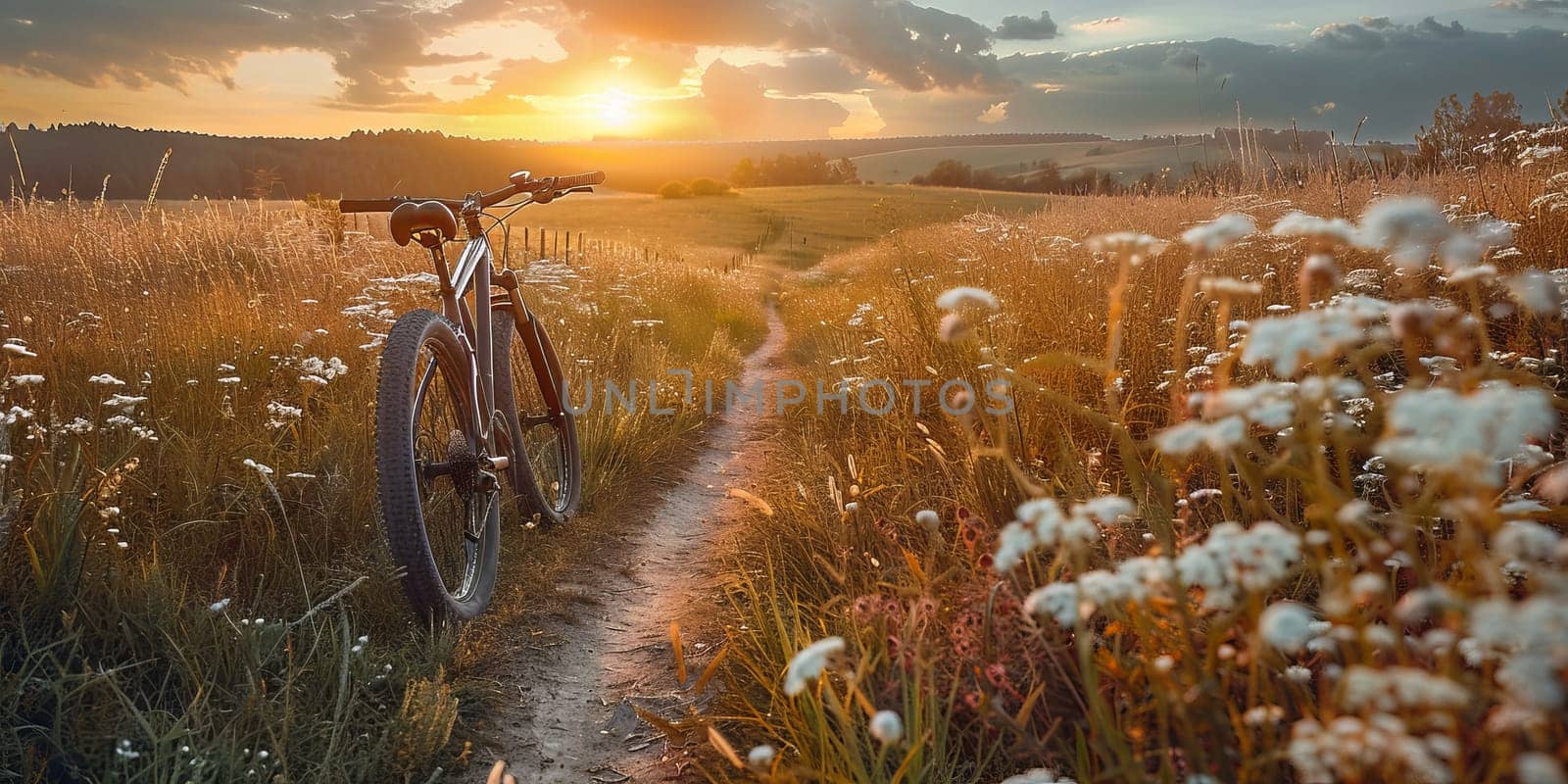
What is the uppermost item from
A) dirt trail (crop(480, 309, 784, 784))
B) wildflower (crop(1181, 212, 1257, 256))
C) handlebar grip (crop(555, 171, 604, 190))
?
handlebar grip (crop(555, 171, 604, 190))

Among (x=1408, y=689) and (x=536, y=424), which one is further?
(x=536, y=424)

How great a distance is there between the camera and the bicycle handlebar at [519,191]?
12.6ft

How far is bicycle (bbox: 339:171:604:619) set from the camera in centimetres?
314

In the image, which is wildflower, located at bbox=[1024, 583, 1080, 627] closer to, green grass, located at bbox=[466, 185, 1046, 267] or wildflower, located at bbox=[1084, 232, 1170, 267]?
wildflower, located at bbox=[1084, 232, 1170, 267]

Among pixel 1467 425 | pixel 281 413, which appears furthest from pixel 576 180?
pixel 1467 425

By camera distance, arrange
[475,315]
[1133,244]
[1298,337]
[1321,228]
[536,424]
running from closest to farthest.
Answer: [1298,337] < [1321,228] < [1133,244] < [475,315] < [536,424]

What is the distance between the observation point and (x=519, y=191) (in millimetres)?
4590

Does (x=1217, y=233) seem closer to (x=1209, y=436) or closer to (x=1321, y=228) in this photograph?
(x=1321, y=228)

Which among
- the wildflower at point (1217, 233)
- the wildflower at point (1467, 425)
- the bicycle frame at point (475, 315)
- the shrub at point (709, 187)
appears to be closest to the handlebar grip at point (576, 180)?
the bicycle frame at point (475, 315)

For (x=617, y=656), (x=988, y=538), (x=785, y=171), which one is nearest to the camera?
(x=988, y=538)

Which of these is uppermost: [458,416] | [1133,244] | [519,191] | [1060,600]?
[519,191]

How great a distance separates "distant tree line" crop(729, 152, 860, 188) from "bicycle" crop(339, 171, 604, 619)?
8377cm

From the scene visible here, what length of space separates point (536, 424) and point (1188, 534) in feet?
12.8

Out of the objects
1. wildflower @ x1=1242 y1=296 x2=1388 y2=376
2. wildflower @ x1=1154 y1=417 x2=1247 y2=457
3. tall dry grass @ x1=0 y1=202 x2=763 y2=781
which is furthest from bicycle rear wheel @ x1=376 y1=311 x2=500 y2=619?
wildflower @ x1=1242 y1=296 x2=1388 y2=376
